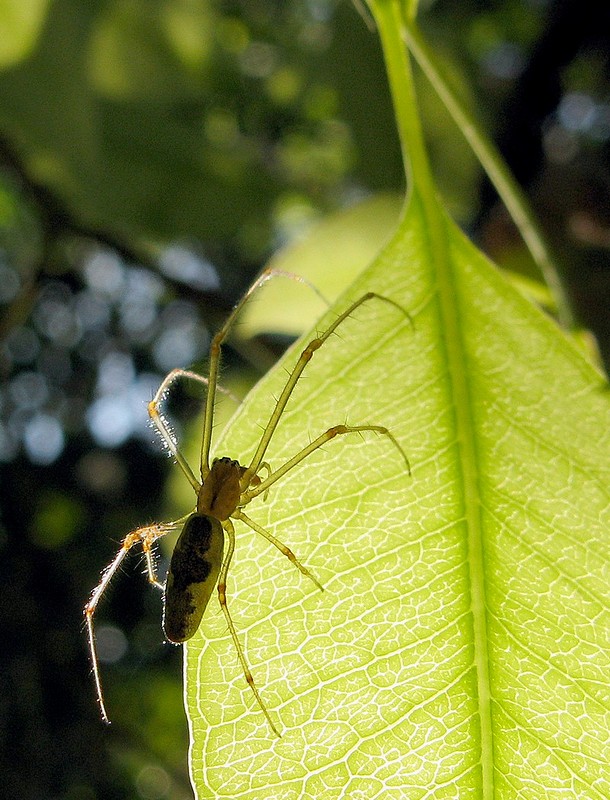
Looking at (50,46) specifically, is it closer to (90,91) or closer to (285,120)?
(90,91)

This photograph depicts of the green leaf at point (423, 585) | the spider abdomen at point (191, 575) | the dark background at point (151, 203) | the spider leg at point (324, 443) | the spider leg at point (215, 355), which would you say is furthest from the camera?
the dark background at point (151, 203)

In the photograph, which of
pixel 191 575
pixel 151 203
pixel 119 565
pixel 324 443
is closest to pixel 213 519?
pixel 191 575

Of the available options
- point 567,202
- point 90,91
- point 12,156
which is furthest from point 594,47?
point 12,156

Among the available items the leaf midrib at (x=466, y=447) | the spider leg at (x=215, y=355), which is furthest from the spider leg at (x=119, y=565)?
the leaf midrib at (x=466, y=447)

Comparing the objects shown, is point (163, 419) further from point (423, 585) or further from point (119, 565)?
point (423, 585)

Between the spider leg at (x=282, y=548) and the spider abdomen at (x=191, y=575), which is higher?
the spider leg at (x=282, y=548)

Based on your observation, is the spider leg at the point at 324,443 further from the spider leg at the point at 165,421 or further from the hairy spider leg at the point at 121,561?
the hairy spider leg at the point at 121,561

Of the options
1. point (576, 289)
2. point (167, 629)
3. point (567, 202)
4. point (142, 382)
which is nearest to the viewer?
point (167, 629)
